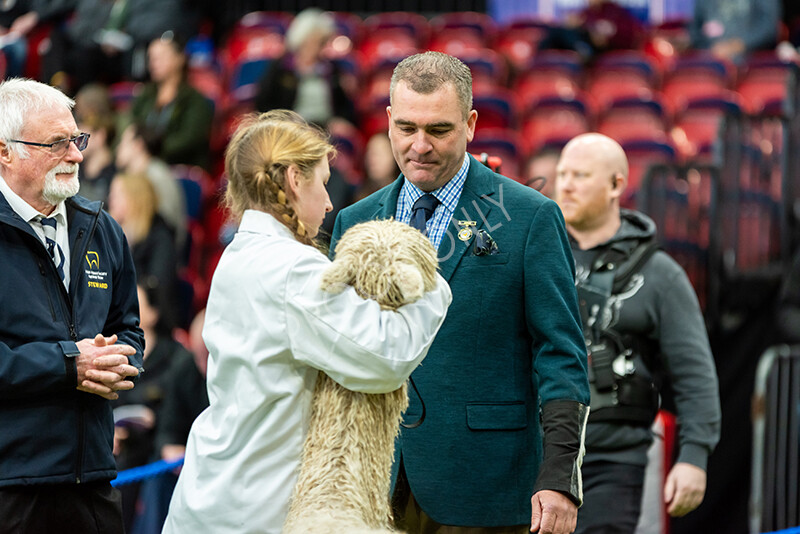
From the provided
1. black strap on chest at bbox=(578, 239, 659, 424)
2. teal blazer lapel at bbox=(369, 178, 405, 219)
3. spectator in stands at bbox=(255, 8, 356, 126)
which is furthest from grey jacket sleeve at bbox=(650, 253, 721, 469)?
spectator in stands at bbox=(255, 8, 356, 126)

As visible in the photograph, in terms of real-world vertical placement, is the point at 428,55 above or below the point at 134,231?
above

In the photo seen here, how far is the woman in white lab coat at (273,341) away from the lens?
7.23 feet

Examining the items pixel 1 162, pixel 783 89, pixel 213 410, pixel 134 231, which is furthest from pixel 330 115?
pixel 213 410

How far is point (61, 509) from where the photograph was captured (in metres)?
2.87

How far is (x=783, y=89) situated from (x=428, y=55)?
728 cm

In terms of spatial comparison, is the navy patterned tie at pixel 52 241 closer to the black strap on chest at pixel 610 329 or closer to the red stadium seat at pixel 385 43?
the black strap on chest at pixel 610 329

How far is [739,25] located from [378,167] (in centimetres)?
499

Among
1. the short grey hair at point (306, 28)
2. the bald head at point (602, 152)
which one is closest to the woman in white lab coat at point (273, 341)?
the bald head at point (602, 152)

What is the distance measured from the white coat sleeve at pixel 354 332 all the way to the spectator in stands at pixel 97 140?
5.71 meters

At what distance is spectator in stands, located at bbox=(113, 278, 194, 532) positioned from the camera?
5641mm

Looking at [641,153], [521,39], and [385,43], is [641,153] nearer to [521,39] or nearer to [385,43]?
[521,39]

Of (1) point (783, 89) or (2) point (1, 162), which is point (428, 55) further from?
(1) point (783, 89)

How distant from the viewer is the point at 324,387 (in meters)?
2.32

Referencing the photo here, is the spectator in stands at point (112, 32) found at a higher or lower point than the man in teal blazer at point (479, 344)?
higher
